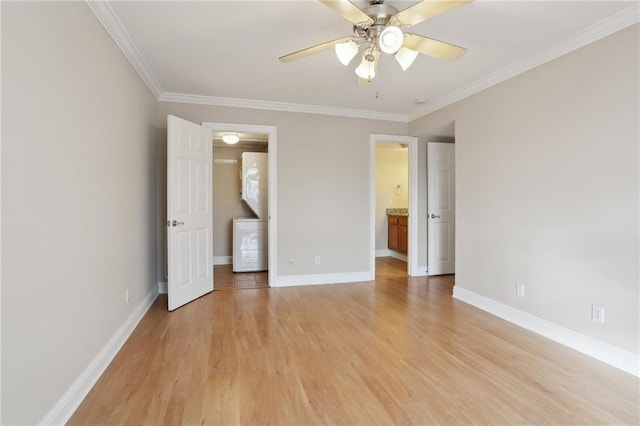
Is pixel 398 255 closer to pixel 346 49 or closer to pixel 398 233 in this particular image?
pixel 398 233

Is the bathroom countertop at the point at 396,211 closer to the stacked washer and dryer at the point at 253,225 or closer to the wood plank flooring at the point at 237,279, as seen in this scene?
the stacked washer and dryer at the point at 253,225

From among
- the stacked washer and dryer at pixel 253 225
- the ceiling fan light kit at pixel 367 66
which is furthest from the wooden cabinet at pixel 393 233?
the ceiling fan light kit at pixel 367 66

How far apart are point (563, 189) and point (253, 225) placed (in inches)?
164

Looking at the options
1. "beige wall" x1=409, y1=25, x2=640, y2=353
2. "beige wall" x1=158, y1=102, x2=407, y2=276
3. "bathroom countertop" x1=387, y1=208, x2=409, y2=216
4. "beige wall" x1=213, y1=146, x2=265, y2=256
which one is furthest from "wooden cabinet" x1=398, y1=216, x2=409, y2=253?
"beige wall" x1=213, y1=146, x2=265, y2=256

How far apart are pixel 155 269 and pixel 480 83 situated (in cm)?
418

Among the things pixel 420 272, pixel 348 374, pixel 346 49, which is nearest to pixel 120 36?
pixel 346 49

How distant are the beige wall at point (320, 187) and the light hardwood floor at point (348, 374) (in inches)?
48.9

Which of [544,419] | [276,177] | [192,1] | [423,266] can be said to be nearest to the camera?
[544,419]

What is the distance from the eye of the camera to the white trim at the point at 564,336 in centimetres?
220

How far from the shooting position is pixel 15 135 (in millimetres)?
1285

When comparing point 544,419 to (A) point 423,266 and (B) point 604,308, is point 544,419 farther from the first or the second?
(A) point 423,266

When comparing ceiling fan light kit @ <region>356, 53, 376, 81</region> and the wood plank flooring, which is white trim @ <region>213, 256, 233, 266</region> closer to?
the wood plank flooring

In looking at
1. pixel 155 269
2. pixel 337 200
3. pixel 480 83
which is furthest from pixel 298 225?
pixel 480 83

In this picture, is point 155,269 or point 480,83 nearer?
point 480,83
